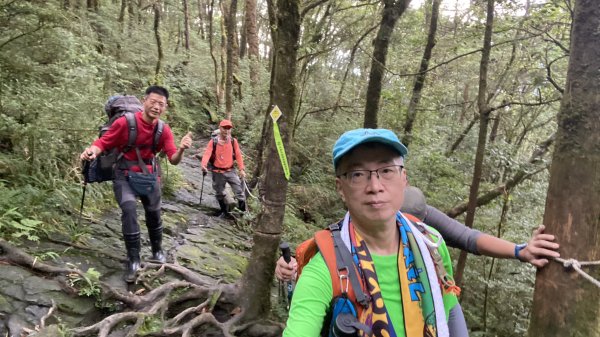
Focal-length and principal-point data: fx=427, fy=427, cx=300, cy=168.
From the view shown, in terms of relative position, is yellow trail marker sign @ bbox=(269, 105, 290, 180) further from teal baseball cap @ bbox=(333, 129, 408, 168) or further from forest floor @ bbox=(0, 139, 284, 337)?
teal baseball cap @ bbox=(333, 129, 408, 168)

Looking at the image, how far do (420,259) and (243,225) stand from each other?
322 inches

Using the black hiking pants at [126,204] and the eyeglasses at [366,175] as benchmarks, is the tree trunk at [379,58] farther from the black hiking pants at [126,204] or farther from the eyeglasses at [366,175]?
the eyeglasses at [366,175]

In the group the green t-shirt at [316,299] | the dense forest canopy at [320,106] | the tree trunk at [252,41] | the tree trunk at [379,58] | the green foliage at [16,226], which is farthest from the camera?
the tree trunk at [252,41]

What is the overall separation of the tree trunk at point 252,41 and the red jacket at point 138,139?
13731 millimetres

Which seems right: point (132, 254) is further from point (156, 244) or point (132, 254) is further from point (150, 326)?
point (150, 326)

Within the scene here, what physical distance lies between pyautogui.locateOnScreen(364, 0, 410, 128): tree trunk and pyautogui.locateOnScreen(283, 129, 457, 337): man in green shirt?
5.73 m

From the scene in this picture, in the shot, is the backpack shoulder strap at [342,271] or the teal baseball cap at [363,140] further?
the teal baseball cap at [363,140]

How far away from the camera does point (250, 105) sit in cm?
1741

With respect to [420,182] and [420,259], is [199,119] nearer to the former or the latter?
[420,182]

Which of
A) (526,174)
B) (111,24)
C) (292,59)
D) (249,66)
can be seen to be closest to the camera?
(292,59)

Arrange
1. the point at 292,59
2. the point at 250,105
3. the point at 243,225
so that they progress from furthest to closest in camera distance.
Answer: the point at 250,105 → the point at 243,225 → the point at 292,59

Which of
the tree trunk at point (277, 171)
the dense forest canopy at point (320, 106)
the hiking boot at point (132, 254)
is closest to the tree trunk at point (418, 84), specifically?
the dense forest canopy at point (320, 106)

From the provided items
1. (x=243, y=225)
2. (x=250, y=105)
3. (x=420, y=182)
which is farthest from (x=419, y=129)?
(x=250, y=105)

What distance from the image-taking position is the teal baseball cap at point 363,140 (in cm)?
184
